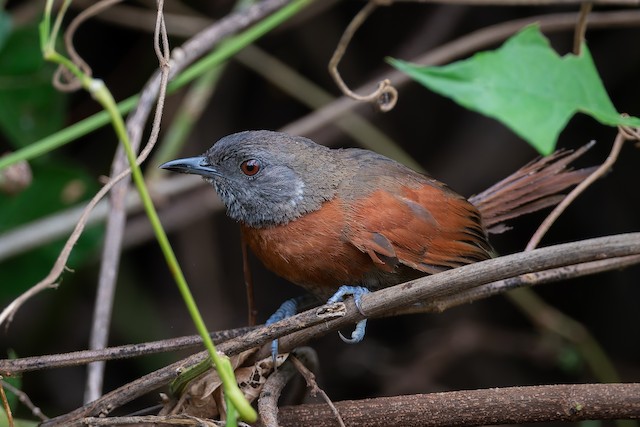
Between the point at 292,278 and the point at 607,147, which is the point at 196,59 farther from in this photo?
the point at 607,147

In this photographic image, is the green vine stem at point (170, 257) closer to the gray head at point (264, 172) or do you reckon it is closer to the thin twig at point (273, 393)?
the thin twig at point (273, 393)

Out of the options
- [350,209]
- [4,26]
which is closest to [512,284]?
[350,209]

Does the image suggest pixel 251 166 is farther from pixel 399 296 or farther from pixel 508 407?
pixel 508 407

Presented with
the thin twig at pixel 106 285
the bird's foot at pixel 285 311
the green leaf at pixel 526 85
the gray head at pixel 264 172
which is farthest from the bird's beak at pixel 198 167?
the green leaf at pixel 526 85

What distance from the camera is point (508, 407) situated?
1588 millimetres

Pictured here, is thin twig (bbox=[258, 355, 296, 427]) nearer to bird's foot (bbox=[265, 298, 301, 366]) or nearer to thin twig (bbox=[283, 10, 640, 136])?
bird's foot (bbox=[265, 298, 301, 366])

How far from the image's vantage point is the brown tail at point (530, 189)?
2344 millimetres

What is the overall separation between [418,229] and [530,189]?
1.42 feet

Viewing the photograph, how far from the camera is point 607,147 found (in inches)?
153

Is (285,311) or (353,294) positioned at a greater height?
(285,311)

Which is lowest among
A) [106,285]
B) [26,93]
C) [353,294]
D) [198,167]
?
[353,294]

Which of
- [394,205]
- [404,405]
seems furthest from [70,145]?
[404,405]

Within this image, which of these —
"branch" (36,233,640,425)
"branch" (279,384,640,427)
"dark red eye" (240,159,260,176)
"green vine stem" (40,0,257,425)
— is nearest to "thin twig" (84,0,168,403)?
"dark red eye" (240,159,260,176)

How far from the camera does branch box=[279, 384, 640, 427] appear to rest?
5.15ft
